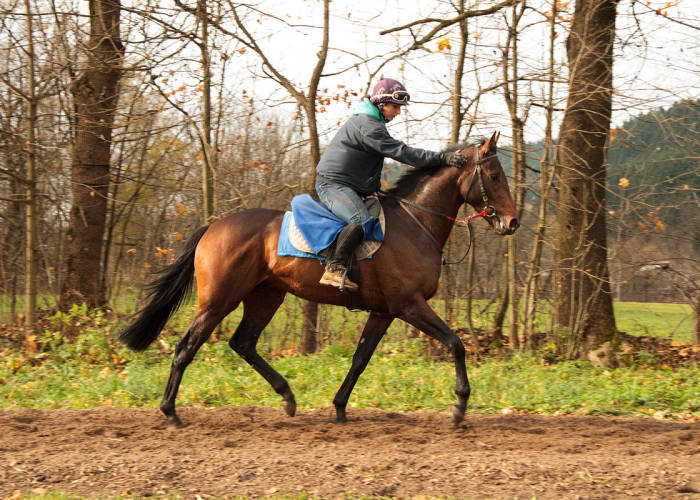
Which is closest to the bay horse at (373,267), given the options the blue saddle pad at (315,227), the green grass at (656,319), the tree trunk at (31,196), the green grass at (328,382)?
the blue saddle pad at (315,227)

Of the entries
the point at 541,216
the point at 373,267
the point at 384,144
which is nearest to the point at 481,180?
the point at 384,144

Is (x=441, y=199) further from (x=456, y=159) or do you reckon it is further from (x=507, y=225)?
(x=507, y=225)

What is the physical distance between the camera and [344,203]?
18.8 feet

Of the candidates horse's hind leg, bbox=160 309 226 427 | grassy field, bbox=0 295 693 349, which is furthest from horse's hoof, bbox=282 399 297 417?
grassy field, bbox=0 295 693 349

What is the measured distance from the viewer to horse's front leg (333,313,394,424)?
6047 mm

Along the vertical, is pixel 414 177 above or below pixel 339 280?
above

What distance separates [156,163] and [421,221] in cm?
788

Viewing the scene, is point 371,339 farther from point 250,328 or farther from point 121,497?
point 121,497

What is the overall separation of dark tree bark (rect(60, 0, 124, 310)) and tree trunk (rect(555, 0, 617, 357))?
743cm

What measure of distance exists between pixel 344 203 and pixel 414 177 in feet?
2.93

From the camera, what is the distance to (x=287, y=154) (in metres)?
11.3

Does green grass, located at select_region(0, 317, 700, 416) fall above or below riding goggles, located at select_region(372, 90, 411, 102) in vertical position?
below

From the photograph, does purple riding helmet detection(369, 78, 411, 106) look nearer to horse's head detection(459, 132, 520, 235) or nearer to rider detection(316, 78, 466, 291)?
rider detection(316, 78, 466, 291)

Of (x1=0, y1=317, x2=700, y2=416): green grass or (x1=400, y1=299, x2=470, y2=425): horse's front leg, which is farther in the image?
(x1=0, y1=317, x2=700, y2=416): green grass
